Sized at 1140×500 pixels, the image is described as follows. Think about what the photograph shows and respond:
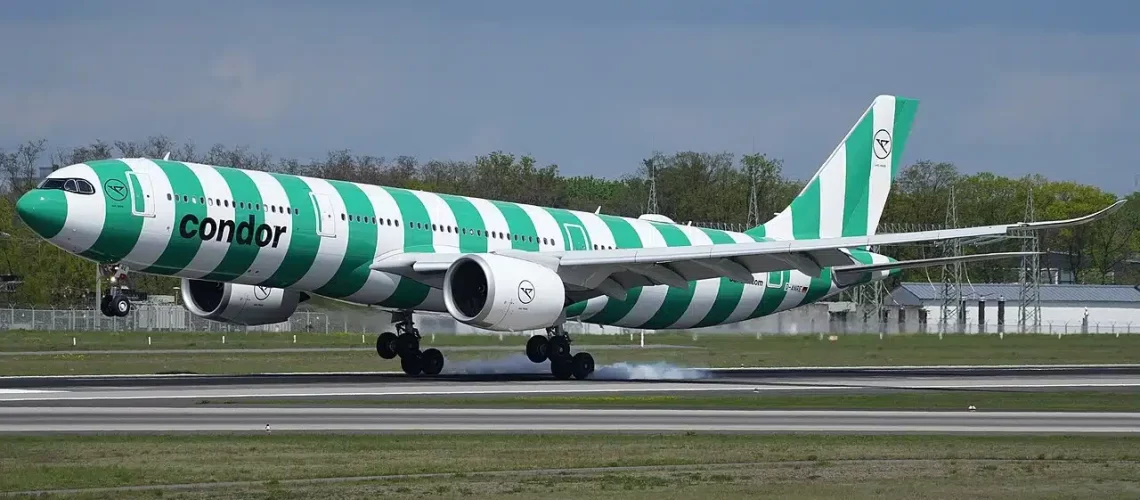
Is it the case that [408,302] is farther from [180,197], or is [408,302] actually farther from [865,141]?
[865,141]

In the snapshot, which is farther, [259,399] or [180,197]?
[180,197]

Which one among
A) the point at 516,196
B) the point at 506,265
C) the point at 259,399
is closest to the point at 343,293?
the point at 506,265

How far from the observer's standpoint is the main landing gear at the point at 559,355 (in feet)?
130

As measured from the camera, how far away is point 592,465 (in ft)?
61.4

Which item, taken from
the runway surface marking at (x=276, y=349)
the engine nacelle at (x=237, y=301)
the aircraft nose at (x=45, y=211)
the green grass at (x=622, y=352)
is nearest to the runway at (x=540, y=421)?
the aircraft nose at (x=45, y=211)

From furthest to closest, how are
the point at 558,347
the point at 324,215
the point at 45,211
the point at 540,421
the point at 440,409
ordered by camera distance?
the point at 558,347 → the point at 324,215 → the point at 45,211 → the point at 440,409 → the point at 540,421

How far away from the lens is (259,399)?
97.9 feet

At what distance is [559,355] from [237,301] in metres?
8.42

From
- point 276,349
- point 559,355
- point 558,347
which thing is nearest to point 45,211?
point 558,347

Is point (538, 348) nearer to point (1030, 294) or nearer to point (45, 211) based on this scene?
point (45, 211)

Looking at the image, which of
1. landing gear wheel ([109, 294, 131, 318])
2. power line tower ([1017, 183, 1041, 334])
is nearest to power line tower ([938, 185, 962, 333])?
power line tower ([1017, 183, 1041, 334])

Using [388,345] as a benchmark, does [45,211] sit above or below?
above

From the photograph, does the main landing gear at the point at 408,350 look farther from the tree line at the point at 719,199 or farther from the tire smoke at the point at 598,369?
the tree line at the point at 719,199

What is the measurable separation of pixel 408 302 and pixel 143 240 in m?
7.55
